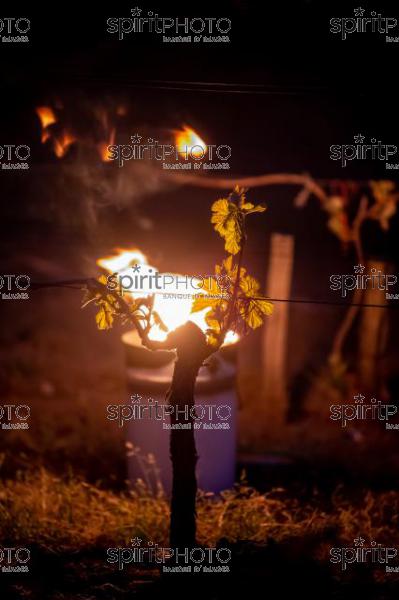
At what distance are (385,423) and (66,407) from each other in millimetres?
4031

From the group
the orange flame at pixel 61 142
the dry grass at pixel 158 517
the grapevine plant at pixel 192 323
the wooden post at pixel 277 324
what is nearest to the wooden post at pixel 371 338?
the wooden post at pixel 277 324

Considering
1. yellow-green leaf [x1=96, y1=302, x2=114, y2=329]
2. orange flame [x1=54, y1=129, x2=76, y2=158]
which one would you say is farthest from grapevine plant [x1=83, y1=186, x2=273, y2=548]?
orange flame [x1=54, y1=129, x2=76, y2=158]

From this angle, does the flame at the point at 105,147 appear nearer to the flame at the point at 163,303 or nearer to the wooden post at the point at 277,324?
the flame at the point at 163,303

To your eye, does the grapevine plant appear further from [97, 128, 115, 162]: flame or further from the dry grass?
[97, 128, 115, 162]: flame

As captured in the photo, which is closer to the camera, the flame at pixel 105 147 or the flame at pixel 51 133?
the flame at pixel 51 133

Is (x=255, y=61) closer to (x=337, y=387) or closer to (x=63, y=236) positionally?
(x=63, y=236)

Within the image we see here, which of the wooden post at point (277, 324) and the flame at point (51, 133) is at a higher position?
the flame at point (51, 133)

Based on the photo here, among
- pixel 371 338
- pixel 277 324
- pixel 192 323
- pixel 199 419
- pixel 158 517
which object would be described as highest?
pixel 277 324

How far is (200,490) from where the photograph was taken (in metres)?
4.79

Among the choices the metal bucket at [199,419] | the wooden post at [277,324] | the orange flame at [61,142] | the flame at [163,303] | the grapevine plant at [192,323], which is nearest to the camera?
the grapevine plant at [192,323]

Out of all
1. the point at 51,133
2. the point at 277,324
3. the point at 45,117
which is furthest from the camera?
the point at 277,324

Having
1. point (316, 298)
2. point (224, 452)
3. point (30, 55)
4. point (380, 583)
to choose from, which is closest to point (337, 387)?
point (316, 298)

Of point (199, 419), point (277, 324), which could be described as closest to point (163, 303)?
point (199, 419)

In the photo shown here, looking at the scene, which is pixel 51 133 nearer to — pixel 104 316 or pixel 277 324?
pixel 104 316
